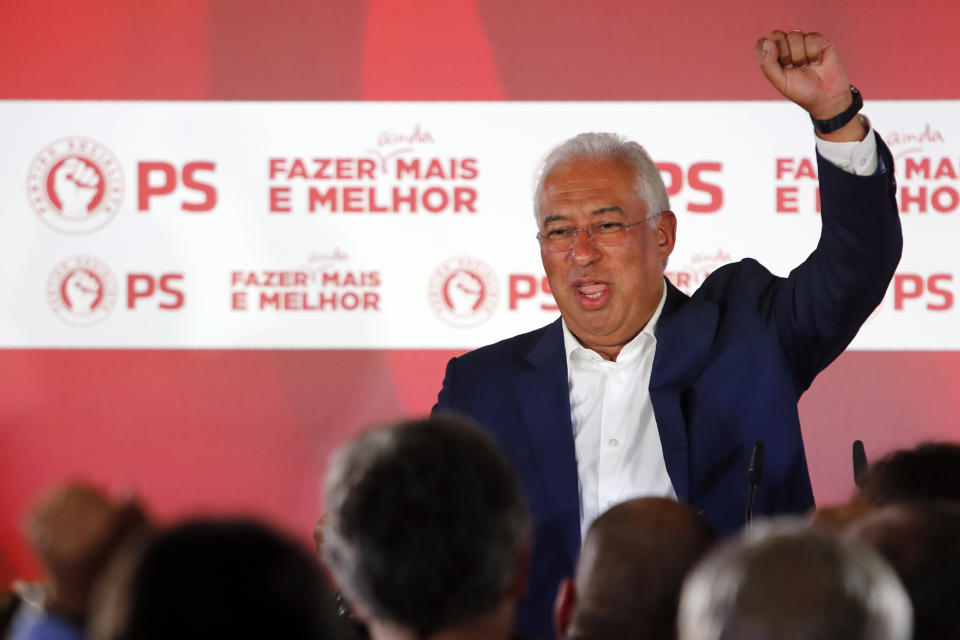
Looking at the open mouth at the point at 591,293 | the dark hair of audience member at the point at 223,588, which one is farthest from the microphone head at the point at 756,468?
the dark hair of audience member at the point at 223,588

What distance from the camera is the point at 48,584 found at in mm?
1119

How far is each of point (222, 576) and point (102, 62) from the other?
4.06 m

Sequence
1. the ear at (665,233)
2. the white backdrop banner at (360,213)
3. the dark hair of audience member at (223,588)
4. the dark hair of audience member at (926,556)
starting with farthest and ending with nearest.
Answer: the white backdrop banner at (360,213), the ear at (665,233), the dark hair of audience member at (926,556), the dark hair of audience member at (223,588)

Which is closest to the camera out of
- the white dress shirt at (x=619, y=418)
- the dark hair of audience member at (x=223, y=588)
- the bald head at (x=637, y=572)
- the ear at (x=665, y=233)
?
the dark hair of audience member at (x=223, y=588)

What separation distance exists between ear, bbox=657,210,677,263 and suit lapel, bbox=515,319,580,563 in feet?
1.08

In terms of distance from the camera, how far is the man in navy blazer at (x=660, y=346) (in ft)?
7.60

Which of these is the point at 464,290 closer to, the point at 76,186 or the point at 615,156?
the point at 76,186

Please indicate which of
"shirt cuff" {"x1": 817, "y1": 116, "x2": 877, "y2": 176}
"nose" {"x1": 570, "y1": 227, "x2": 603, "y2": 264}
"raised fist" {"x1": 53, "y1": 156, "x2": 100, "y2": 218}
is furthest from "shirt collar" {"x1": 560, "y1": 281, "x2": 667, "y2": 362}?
"raised fist" {"x1": 53, "y1": 156, "x2": 100, "y2": 218}

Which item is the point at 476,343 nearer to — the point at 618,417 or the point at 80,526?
the point at 618,417

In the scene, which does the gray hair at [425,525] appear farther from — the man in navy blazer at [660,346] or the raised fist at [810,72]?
the raised fist at [810,72]

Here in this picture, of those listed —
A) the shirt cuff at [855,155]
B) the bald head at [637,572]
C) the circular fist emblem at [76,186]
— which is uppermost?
the circular fist emblem at [76,186]

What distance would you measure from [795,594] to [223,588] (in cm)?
39

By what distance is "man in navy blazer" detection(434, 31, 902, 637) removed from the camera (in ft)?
7.60

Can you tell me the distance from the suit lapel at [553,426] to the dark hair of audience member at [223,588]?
1.55m
